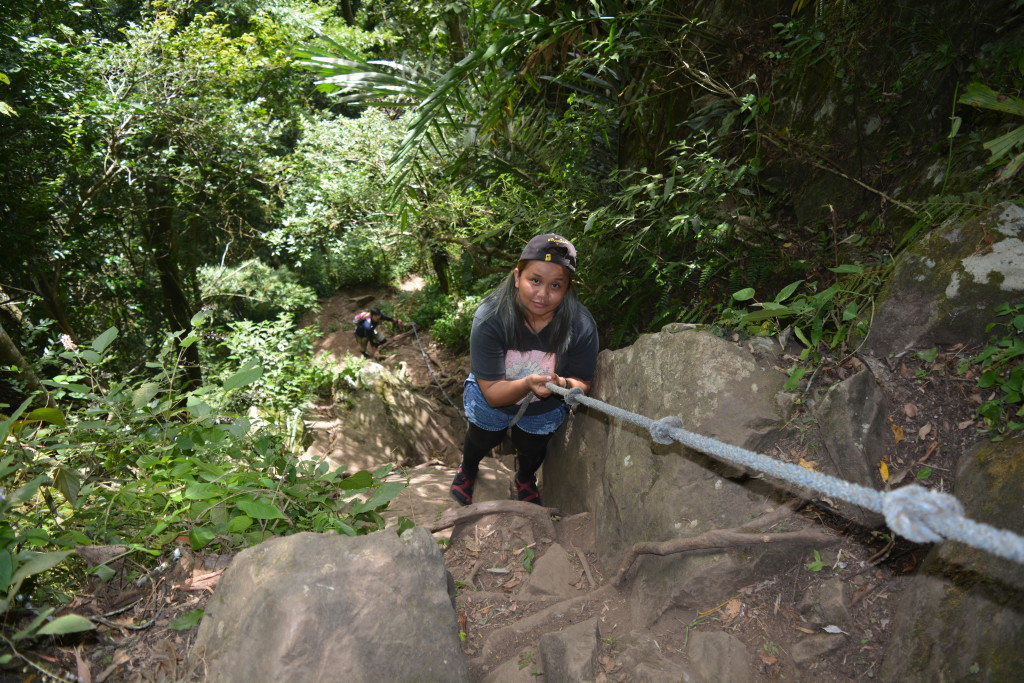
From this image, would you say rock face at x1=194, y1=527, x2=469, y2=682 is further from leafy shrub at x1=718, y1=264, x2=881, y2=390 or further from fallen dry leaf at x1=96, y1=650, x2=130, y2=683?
leafy shrub at x1=718, y1=264, x2=881, y2=390

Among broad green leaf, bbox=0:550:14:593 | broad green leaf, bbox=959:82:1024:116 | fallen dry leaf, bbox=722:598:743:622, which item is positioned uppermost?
broad green leaf, bbox=959:82:1024:116

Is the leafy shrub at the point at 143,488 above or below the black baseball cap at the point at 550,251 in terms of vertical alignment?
below

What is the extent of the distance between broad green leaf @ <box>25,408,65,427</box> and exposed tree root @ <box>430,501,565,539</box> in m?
1.98

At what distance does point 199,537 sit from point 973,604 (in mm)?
2453

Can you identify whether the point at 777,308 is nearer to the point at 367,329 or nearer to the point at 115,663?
the point at 115,663

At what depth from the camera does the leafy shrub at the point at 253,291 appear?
11.6m

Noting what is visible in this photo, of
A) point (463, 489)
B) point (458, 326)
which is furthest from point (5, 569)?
point (458, 326)

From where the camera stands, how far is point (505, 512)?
3.51 m

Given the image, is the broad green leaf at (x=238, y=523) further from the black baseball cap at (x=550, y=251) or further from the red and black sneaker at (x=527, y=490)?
the red and black sneaker at (x=527, y=490)

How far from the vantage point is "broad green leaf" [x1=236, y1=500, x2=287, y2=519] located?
6.12ft

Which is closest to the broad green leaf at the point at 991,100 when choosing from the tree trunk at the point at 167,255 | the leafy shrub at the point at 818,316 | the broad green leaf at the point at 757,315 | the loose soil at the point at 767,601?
the leafy shrub at the point at 818,316

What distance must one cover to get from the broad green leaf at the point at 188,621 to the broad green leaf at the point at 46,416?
1.11 meters

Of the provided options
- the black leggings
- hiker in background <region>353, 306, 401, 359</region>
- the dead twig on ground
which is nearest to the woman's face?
the black leggings

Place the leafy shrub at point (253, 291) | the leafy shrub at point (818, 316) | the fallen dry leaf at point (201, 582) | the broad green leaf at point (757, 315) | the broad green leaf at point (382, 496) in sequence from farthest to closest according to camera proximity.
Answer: the leafy shrub at point (253, 291) < the broad green leaf at point (757, 315) < the leafy shrub at point (818, 316) < the broad green leaf at point (382, 496) < the fallen dry leaf at point (201, 582)
